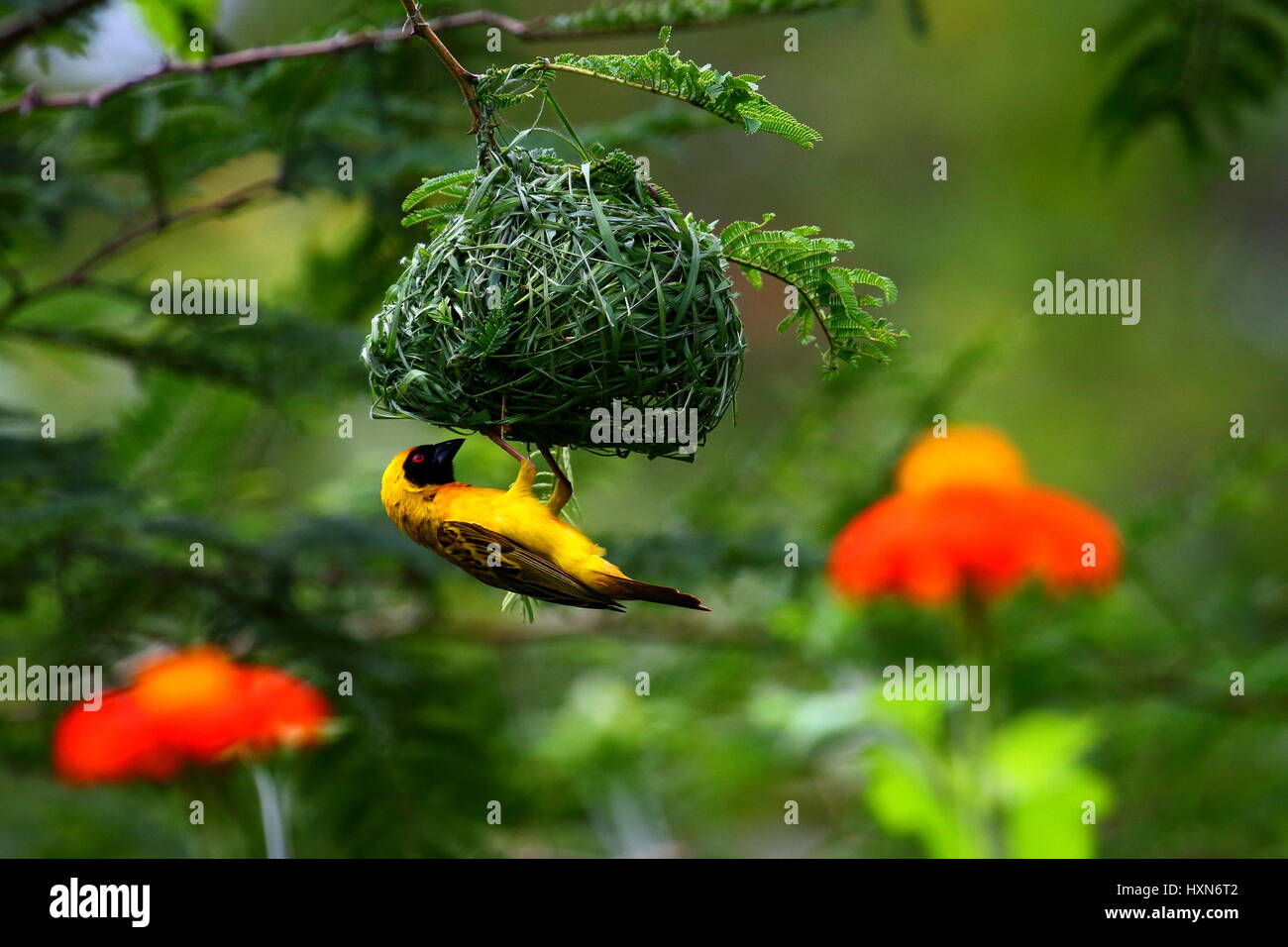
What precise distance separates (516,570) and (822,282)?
0.88 meters

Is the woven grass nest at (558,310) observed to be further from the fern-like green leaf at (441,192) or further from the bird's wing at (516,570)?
the bird's wing at (516,570)

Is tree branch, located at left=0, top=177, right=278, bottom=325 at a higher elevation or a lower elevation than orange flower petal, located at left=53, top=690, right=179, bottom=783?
higher

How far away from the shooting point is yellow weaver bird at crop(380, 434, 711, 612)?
104 inches

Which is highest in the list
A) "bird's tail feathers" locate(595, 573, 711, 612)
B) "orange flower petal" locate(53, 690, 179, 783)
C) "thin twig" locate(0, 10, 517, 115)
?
"thin twig" locate(0, 10, 517, 115)

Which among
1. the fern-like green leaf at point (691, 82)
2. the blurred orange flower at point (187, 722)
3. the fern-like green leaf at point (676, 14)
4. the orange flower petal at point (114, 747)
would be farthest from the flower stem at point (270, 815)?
the fern-like green leaf at point (691, 82)

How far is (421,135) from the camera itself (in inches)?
173

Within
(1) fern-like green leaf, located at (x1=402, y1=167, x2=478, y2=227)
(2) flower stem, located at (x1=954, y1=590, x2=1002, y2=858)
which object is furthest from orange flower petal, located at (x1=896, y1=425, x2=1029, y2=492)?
(1) fern-like green leaf, located at (x1=402, y1=167, x2=478, y2=227)

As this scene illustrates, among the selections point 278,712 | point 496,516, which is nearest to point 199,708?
point 278,712

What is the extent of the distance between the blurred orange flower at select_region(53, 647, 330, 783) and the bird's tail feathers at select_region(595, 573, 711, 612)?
4.07ft

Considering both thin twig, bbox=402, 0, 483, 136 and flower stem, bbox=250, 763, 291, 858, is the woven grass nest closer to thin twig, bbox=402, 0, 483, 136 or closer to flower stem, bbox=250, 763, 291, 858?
thin twig, bbox=402, 0, 483, 136

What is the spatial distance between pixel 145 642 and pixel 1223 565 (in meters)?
7.30

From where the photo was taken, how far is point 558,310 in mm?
2273

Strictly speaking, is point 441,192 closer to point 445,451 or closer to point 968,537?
point 445,451

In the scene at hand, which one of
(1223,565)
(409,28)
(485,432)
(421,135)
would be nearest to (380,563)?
(421,135)
